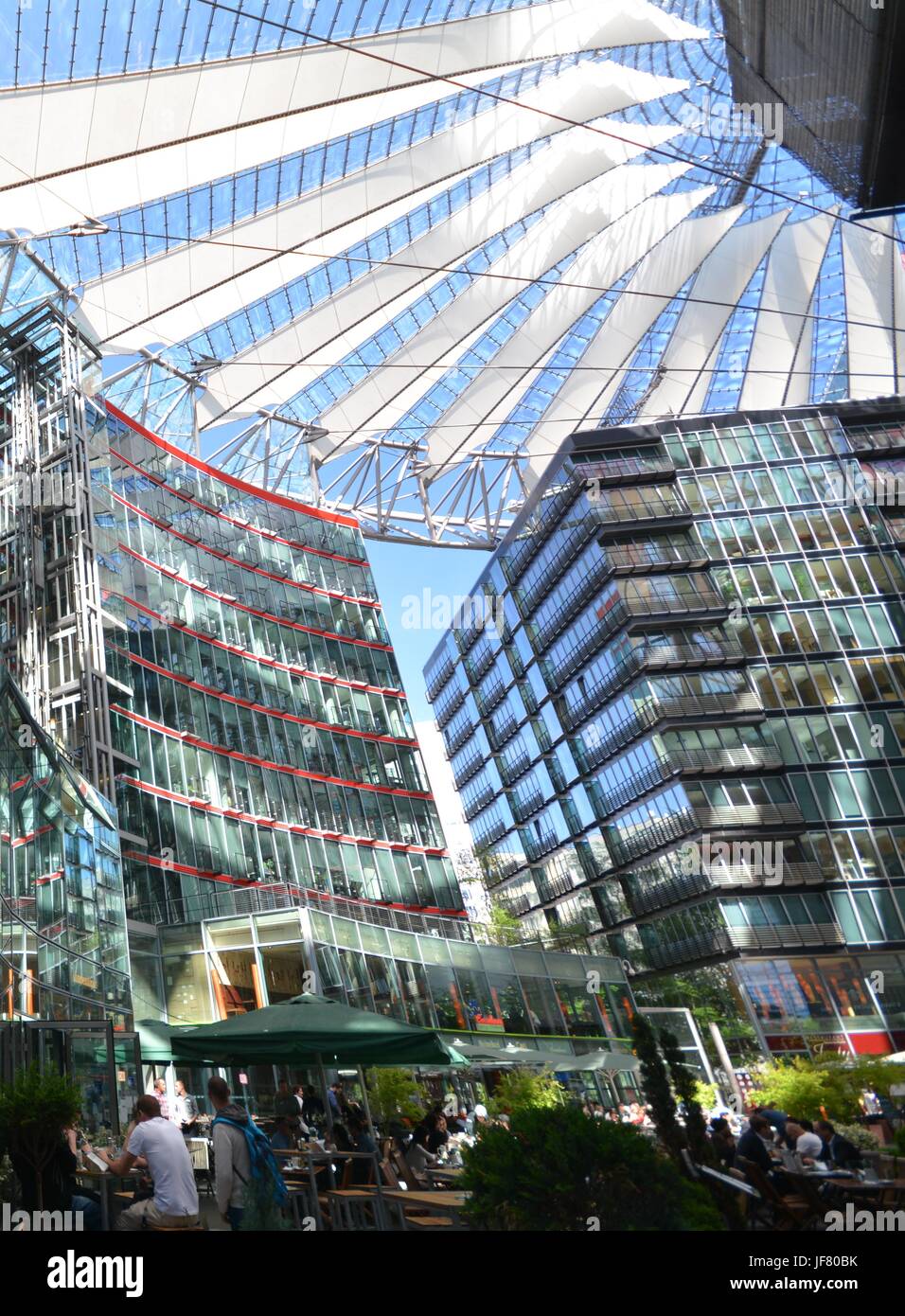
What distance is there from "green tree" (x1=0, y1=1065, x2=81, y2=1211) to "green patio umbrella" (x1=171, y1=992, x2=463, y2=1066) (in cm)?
296

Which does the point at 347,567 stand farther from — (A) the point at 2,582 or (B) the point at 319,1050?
(B) the point at 319,1050

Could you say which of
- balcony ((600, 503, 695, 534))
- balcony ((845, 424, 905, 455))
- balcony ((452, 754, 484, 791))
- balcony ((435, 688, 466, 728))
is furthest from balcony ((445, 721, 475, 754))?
balcony ((845, 424, 905, 455))

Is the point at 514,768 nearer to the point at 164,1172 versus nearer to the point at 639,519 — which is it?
the point at 639,519

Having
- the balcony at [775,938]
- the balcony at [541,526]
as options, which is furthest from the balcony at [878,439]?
the balcony at [775,938]

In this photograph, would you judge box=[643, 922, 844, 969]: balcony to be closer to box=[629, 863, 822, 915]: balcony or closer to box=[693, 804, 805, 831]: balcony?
box=[629, 863, 822, 915]: balcony

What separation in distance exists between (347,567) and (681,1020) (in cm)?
3300

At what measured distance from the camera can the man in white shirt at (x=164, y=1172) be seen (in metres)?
9.07

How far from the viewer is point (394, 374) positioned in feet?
147

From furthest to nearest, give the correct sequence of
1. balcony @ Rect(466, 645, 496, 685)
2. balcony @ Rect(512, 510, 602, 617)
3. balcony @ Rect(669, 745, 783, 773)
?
balcony @ Rect(466, 645, 496, 685) < balcony @ Rect(512, 510, 602, 617) < balcony @ Rect(669, 745, 783, 773)

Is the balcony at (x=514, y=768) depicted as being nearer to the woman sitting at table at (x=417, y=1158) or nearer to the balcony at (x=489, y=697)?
the balcony at (x=489, y=697)

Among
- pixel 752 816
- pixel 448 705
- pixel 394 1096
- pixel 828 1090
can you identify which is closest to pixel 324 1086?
pixel 394 1096

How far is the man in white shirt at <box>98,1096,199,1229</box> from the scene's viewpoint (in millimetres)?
9070
